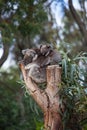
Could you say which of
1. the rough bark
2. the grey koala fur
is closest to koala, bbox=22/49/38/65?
the grey koala fur

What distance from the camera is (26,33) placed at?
18.0 feet

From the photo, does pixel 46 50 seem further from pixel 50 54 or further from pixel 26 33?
pixel 26 33

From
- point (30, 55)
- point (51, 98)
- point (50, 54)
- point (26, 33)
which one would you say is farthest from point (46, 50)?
point (26, 33)

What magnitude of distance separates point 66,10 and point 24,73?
14.0 feet

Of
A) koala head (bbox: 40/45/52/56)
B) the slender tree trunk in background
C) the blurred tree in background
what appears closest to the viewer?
the slender tree trunk in background

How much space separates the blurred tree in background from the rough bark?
1.09ft

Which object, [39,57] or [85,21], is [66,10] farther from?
[39,57]

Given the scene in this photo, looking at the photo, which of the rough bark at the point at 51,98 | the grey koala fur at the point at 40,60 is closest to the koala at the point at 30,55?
the grey koala fur at the point at 40,60

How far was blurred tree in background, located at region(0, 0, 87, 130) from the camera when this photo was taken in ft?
16.6

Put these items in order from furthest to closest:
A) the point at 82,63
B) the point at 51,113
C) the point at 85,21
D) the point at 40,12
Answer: the point at 85,21 < the point at 40,12 < the point at 82,63 < the point at 51,113

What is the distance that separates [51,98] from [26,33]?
272 centimetres

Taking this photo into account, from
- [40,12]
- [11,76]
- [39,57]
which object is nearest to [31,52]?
[39,57]

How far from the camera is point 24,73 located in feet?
9.96

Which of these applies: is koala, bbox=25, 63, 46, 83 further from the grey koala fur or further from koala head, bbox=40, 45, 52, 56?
koala head, bbox=40, 45, 52, 56
